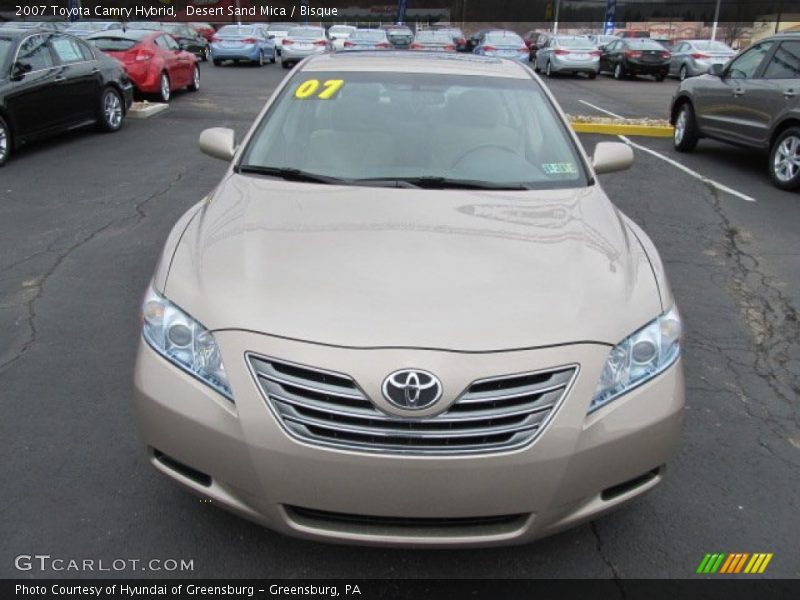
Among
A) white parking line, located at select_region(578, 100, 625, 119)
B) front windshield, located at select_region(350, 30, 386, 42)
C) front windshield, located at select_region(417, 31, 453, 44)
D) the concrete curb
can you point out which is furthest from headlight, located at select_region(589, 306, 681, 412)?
front windshield, located at select_region(417, 31, 453, 44)

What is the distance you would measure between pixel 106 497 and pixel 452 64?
117 inches

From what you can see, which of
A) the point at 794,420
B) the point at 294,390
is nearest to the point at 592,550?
the point at 294,390

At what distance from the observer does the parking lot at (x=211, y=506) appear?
264 cm

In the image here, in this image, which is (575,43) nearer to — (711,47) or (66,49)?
(711,47)

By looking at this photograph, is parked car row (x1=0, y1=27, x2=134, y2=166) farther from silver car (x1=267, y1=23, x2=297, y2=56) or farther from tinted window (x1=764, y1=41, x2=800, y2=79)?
silver car (x1=267, y1=23, x2=297, y2=56)

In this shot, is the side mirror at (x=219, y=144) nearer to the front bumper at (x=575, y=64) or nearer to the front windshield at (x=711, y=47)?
the front bumper at (x=575, y=64)

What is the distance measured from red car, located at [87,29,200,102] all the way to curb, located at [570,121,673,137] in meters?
8.19

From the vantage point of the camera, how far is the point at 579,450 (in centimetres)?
221

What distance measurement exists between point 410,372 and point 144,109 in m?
12.4

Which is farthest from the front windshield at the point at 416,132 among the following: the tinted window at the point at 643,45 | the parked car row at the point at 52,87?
the tinted window at the point at 643,45

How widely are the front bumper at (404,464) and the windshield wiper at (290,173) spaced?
4.29ft

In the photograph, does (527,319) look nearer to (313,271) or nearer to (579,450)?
(579,450)

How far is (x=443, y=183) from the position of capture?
341 centimetres

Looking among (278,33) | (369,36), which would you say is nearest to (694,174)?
(369,36)
